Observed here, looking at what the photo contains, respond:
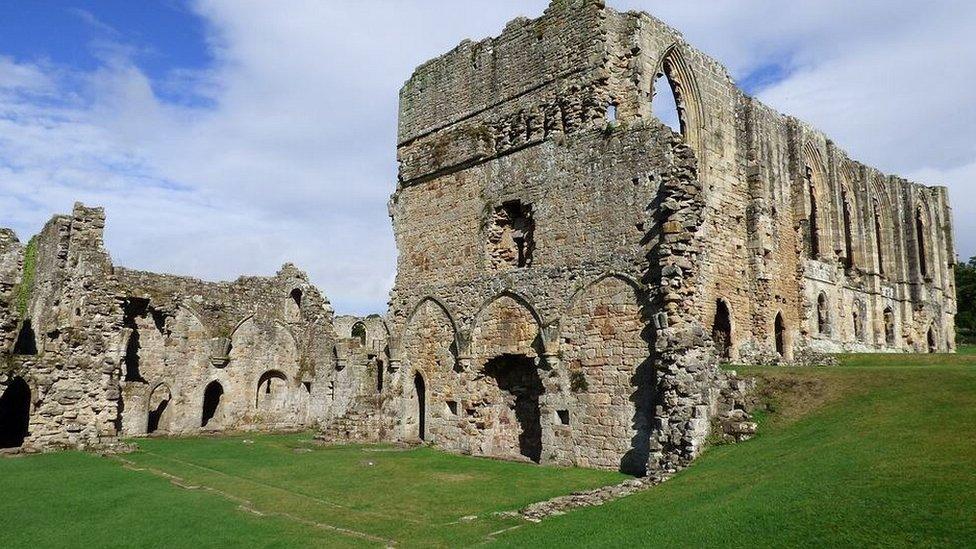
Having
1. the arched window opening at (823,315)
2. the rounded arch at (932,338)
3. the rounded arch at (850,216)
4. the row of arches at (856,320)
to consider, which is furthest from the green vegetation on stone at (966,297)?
the arched window opening at (823,315)

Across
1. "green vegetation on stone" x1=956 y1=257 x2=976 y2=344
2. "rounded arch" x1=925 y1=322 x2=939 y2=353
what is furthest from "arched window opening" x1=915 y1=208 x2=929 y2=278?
"green vegetation on stone" x1=956 y1=257 x2=976 y2=344

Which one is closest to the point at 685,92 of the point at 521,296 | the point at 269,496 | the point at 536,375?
the point at 521,296

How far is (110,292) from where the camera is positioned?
18.9m

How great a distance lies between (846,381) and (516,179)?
8016mm

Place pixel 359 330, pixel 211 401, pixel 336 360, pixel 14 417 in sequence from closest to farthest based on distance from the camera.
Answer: pixel 14 417 < pixel 336 360 < pixel 211 401 < pixel 359 330

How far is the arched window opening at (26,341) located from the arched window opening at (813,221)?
91.7 ft

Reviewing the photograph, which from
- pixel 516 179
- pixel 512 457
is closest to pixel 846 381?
pixel 512 457

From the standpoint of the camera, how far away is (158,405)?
21484 mm

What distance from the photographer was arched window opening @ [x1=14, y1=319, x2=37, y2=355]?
2262 centimetres

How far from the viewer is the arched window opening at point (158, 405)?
21.3m

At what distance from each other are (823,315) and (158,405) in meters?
23.8

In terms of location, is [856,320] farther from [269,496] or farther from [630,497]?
[269,496]

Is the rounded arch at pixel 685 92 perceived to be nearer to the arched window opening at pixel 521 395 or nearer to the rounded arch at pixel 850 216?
the arched window opening at pixel 521 395

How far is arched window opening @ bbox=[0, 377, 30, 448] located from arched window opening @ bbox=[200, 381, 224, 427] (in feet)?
15.9
